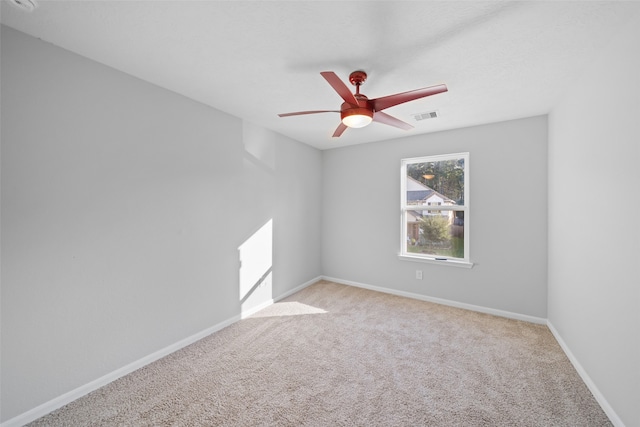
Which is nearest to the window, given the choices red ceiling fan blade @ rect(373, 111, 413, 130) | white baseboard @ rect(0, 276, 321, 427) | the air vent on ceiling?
red ceiling fan blade @ rect(373, 111, 413, 130)

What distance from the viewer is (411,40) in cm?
167

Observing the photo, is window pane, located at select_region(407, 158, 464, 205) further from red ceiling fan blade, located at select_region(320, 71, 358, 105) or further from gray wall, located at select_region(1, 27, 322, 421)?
gray wall, located at select_region(1, 27, 322, 421)

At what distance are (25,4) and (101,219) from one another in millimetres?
1317

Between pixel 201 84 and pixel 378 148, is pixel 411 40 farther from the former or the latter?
pixel 378 148

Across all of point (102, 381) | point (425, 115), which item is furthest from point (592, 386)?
point (102, 381)

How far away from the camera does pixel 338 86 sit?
1.71m

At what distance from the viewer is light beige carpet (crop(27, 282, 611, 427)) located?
1.67 metres

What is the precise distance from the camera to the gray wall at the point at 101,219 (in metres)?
1.61

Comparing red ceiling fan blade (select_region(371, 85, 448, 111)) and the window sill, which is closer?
red ceiling fan blade (select_region(371, 85, 448, 111))

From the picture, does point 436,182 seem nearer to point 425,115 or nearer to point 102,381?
point 425,115

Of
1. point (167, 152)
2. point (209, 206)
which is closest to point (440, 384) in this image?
point (209, 206)

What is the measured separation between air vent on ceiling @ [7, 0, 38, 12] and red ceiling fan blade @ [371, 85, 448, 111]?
207 centimetres

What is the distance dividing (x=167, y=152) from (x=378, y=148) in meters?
2.95

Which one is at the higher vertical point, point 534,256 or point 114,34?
point 114,34
